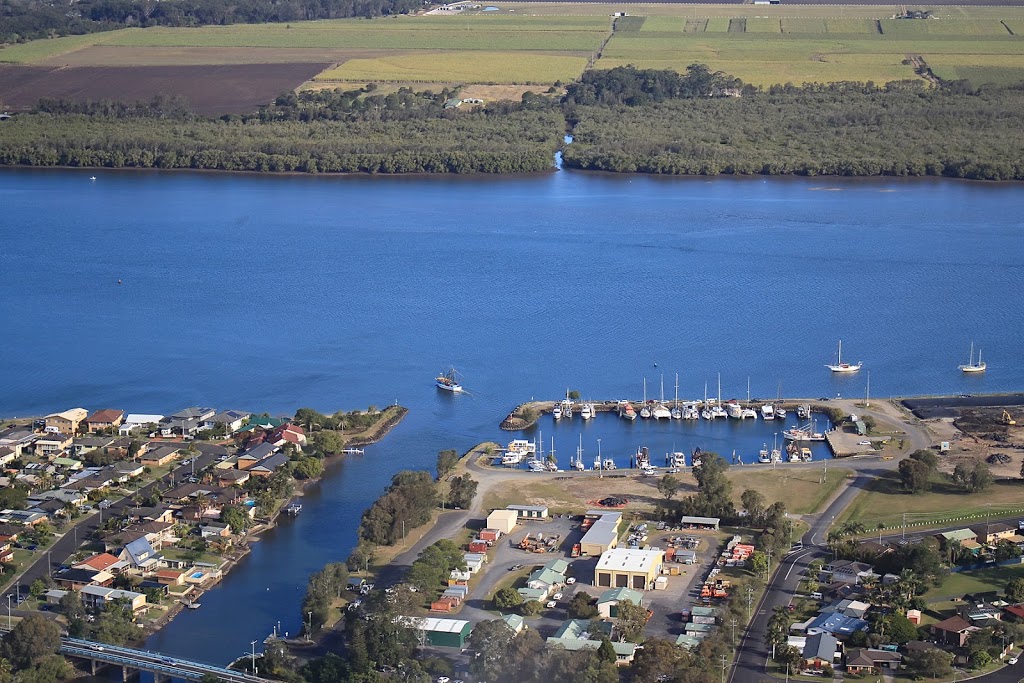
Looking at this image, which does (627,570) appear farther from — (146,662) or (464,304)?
(464,304)

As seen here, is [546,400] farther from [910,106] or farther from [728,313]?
[910,106]

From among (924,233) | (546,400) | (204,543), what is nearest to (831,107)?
(924,233)

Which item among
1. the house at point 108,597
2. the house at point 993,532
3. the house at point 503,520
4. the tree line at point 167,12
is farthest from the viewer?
the tree line at point 167,12

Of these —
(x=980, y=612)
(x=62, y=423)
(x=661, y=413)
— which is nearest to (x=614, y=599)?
(x=980, y=612)

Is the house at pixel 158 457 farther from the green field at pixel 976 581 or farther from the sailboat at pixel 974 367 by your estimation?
the sailboat at pixel 974 367

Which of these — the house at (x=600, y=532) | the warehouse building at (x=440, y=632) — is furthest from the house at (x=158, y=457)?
the warehouse building at (x=440, y=632)

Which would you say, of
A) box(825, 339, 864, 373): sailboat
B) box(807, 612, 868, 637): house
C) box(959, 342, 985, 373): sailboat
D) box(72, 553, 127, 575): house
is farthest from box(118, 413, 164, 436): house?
box(959, 342, 985, 373): sailboat
